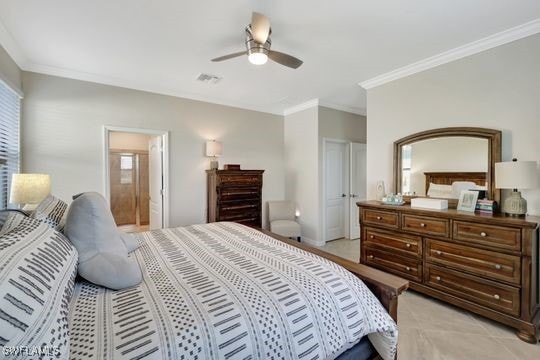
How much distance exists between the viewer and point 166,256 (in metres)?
1.58

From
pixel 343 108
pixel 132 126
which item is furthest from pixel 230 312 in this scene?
pixel 343 108

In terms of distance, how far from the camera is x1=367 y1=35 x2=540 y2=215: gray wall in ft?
7.08

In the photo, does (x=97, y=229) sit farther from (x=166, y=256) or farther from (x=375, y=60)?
(x=375, y=60)

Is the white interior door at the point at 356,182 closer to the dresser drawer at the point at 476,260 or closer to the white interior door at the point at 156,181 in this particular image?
the dresser drawer at the point at 476,260

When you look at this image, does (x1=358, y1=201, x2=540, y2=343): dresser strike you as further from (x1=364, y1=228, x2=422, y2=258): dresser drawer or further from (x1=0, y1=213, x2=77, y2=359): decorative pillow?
(x1=0, y1=213, x2=77, y2=359): decorative pillow

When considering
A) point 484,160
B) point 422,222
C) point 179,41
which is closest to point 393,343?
point 422,222

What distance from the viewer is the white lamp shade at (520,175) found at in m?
1.95

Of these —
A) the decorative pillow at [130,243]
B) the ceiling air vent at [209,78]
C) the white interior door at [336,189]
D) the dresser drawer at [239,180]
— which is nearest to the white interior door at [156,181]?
the dresser drawer at [239,180]

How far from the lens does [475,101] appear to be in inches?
97.2

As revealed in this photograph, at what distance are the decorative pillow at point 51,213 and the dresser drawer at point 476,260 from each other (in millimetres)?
3033

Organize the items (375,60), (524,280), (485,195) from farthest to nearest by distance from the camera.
A: (375,60) → (485,195) → (524,280)

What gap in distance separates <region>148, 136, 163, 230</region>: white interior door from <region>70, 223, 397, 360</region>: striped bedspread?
2.47 m

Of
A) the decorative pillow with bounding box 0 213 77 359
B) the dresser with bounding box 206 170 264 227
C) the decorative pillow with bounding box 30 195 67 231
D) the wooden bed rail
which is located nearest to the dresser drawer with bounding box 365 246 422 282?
the wooden bed rail

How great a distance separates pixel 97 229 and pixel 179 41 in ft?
6.67
